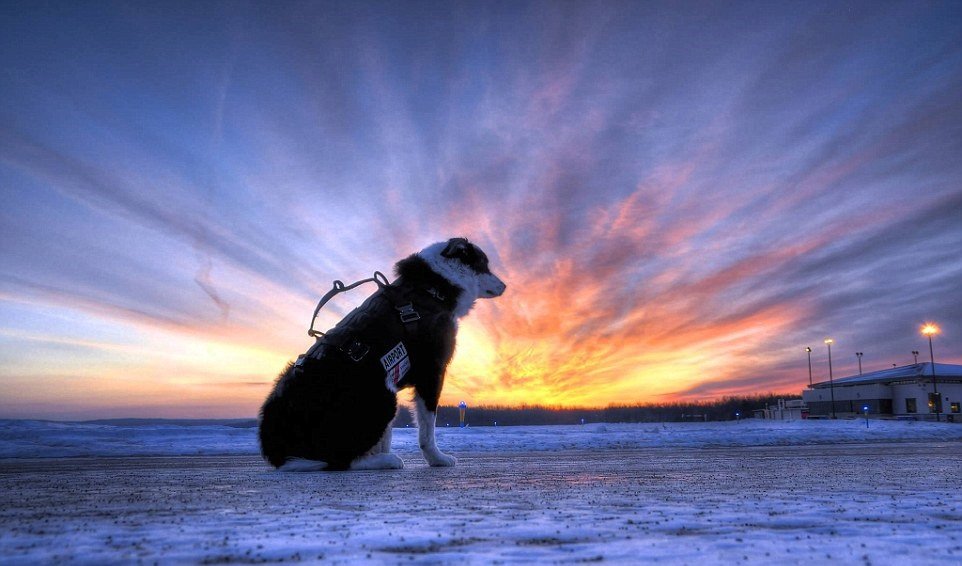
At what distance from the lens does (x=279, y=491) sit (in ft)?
9.48

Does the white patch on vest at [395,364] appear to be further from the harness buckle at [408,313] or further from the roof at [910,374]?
the roof at [910,374]

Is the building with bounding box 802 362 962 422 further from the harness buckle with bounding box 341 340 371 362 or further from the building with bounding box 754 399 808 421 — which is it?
the harness buckle with bounding box 341 340 371 362

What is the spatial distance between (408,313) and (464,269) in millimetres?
883

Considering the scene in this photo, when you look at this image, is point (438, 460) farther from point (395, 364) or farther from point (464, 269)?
point (464, 269)

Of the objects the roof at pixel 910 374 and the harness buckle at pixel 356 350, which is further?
the roof at pixel 910 374

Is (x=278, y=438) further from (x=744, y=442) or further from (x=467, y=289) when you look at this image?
(x=744, y=442)

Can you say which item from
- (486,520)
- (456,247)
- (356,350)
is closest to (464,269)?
(456,247)

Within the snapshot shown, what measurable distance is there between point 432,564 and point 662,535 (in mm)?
756

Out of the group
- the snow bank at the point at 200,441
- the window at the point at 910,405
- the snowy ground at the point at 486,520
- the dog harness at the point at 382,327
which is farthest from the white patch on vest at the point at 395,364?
the window at the point at 910,405

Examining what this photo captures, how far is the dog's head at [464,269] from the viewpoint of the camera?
5.30 meters

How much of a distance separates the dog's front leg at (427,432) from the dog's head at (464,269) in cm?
96

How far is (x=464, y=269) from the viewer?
5406mm

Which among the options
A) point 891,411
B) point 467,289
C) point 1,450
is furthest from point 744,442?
point 891,411

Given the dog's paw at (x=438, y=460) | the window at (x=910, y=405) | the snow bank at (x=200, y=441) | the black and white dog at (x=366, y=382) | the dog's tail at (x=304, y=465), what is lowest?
the window at (x=910, y=405)
